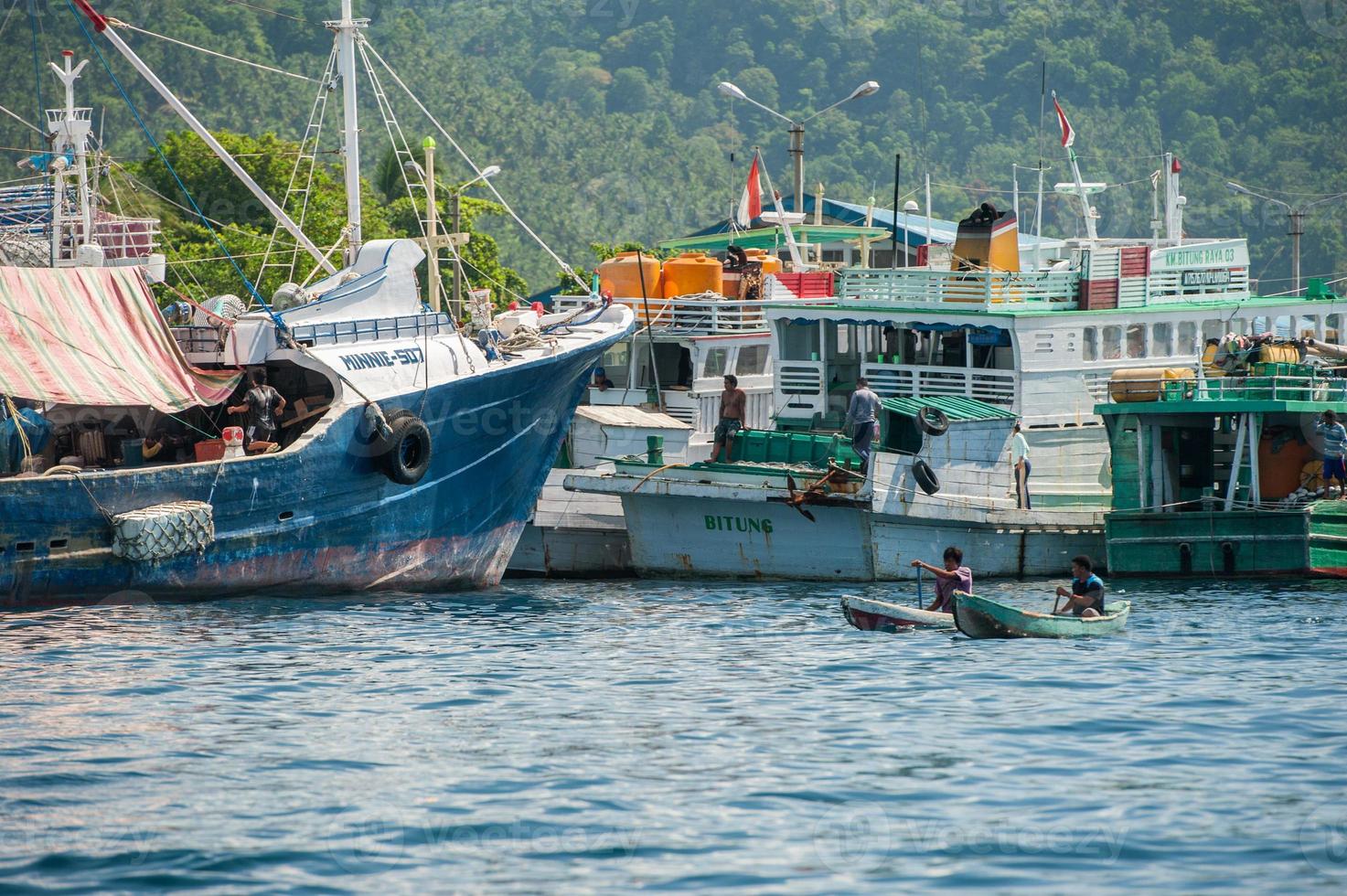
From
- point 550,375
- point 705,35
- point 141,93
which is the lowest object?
point 550,375

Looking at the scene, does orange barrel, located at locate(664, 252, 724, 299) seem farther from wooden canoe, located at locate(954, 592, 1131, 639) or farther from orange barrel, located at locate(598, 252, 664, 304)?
wooden canoe, located at locate(954, 592, 1131, 639)

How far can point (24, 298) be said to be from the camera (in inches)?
917

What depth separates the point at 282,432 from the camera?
81.1 ft

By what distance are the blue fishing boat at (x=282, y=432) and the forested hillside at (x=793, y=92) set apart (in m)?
63.3

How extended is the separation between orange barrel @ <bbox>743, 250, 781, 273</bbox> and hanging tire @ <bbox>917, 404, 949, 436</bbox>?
9759 mm

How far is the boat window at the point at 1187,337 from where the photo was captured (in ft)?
99.7

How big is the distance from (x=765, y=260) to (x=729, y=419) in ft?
28.1

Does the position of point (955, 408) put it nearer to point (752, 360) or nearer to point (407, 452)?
point (752, 360)

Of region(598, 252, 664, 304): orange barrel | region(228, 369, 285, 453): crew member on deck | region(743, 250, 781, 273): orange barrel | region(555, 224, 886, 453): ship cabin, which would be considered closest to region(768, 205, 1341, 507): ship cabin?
region(555, 224, 886, 453): ship cabin

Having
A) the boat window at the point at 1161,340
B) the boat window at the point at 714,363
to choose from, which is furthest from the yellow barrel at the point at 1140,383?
the boat window at the point at 714,363

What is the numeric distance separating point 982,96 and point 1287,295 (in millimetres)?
89939

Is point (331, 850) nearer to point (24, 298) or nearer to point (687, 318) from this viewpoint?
point (24, 298)

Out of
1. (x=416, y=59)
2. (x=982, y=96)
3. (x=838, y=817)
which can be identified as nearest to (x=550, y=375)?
(x=838, y=817)

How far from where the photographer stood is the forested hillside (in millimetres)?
97062
